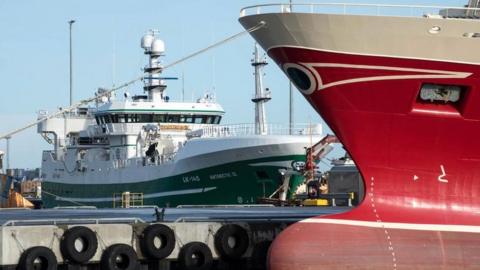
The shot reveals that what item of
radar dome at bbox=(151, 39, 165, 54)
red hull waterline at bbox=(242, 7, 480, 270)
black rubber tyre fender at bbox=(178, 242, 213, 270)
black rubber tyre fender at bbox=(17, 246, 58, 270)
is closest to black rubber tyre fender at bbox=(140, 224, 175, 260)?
black rubber tyre fender at bbox=(178, 242, 213, 270)

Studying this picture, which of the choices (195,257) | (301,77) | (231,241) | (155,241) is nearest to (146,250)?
(155,241)

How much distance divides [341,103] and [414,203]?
235cm

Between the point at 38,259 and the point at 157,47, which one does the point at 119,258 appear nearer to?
the point at 38,259

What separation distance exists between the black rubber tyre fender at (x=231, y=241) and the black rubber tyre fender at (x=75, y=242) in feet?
8.94

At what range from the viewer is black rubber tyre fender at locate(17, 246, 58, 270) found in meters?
17.7

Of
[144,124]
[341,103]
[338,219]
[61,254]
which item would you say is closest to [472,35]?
[341,103]

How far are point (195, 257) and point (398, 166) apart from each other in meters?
4.36

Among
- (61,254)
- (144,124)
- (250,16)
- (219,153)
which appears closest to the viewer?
(61,254)

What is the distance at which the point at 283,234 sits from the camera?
1856 cm

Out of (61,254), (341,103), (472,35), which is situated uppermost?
(472,35)

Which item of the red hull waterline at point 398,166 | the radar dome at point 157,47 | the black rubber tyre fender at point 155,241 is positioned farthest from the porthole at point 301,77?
the radar dome at point 157,47

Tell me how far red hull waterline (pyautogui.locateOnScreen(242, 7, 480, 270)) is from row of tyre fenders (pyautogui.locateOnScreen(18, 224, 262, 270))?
1710 millimetres

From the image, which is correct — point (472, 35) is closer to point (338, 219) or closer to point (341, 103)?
point (341, 103)

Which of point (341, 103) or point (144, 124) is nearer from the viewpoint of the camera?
point (341, 103)
